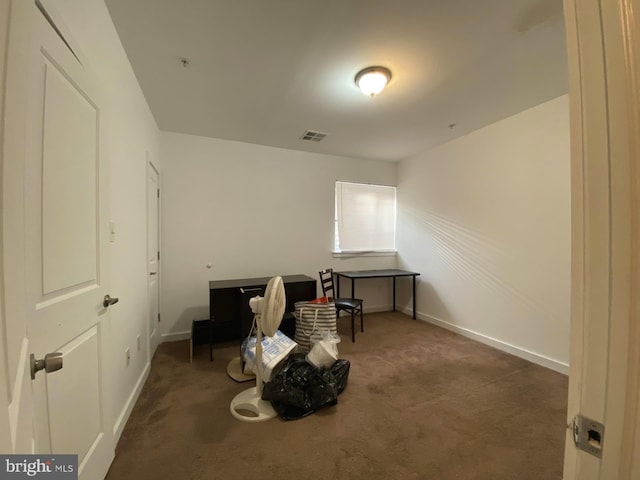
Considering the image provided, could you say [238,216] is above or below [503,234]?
above

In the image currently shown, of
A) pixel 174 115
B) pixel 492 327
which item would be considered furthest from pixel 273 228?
pixel 492 327

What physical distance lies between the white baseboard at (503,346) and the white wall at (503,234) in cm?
1

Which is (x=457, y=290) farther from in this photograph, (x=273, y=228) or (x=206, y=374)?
(x=206, y=374)

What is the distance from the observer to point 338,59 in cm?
202

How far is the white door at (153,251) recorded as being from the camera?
8.69 ft

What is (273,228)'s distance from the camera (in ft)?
13.0

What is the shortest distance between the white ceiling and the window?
4.92 feet

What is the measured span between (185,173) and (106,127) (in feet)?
6.95

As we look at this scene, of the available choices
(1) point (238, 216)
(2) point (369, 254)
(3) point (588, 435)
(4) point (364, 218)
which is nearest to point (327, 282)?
(2) point (369, 254)

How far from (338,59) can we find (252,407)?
108 inches

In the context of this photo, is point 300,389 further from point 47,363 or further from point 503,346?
point 503,346

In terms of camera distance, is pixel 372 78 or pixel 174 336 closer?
pixel 372 78

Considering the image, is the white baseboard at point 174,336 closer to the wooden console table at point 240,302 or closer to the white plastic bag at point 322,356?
the wooden console table at point 240,302

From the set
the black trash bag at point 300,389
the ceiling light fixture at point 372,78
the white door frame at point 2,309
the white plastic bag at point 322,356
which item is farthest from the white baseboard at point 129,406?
the ceiling light fixture at point 372,78
